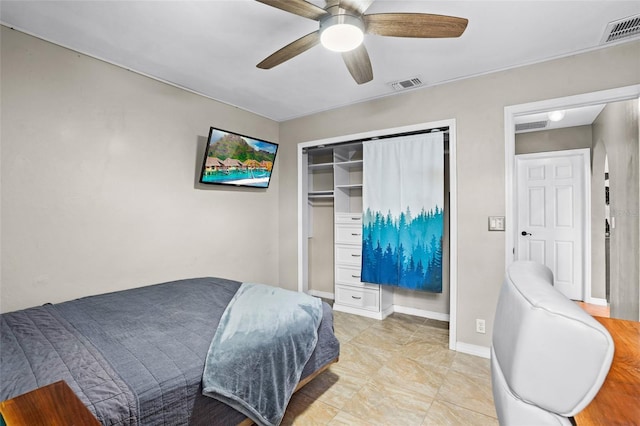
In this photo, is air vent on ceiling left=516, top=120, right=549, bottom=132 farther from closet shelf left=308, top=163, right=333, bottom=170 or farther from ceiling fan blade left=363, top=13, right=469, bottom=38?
ceiling fan blade left=363, top=13, right=469, bottom=38

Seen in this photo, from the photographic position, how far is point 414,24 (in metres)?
1.67

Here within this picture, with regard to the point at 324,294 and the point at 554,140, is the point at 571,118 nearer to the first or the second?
the point at 554,140

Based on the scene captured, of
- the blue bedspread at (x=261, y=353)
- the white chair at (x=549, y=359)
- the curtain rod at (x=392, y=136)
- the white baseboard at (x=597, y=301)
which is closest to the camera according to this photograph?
the white chair at (x=549, y=359)

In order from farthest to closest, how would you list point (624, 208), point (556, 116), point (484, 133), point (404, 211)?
point (556, 116) → point (404, 211) → point (484, 133) → point (624, 208)

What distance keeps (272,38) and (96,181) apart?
1.79 metres

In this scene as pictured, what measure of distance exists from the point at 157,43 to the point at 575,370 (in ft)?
9.48

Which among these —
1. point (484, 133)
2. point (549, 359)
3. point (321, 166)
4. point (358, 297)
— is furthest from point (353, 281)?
point (549, 359)

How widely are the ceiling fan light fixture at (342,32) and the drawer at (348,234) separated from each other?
2383 mm

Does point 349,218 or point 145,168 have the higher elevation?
point 145,168

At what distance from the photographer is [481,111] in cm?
284

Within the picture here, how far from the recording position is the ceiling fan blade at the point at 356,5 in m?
1.57

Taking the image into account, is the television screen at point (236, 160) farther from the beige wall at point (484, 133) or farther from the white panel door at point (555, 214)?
the white panel door at point (555, 214)

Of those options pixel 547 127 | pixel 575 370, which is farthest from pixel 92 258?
pixel 547 127

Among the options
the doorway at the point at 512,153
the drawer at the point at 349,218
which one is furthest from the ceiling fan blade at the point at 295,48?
the drawer at the point at 349,218
